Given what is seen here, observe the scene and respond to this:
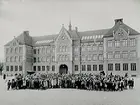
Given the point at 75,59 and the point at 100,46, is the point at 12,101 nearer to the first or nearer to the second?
the point at 75,59

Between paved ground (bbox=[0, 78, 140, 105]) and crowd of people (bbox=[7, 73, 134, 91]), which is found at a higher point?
crowd of people (bbox=[7, 73, 134, 91])

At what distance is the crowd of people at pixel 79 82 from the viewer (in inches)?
189

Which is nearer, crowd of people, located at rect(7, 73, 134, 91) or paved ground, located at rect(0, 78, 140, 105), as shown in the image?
paved ground, located at rect(0, 78, 140, 105)

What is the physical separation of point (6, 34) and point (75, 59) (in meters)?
4.28

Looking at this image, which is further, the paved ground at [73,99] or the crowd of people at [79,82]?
the crowd of people at [79,82]

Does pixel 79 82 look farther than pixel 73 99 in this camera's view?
Yes

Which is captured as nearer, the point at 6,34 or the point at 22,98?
the point at 22,98

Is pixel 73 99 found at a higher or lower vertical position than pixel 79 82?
lower

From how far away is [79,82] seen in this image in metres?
5.62

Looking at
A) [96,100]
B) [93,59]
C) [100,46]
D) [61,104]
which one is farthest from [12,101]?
[100,46]

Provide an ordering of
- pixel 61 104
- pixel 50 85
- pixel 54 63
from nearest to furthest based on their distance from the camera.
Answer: pixel 61 104 < pixel 50 85 < pixel 54 63

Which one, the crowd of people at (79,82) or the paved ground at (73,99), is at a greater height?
the crowd of people at (79,82)

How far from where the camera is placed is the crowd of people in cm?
479

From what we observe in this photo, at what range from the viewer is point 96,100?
3.85 m
